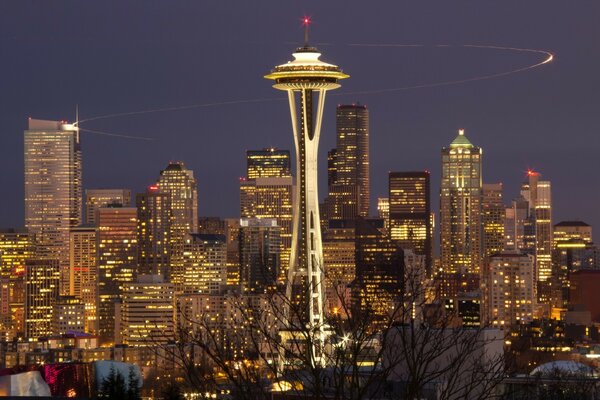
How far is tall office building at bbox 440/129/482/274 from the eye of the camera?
174 meters

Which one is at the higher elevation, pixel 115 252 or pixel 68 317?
pixel 115 252

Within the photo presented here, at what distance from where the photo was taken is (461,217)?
186875 mm

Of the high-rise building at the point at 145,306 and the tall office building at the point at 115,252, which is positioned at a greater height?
the tall office building at the point at 115,252

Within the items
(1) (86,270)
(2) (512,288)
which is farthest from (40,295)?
(2) (512,288)

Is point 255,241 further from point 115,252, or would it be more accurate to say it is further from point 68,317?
point 68,317

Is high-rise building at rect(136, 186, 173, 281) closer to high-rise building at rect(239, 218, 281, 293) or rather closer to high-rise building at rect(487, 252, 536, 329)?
high-rise building at rect(239, 218, 281, 293)

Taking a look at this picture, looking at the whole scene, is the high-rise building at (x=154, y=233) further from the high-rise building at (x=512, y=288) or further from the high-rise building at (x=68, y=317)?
the high-rise building at (x=512, y=288)

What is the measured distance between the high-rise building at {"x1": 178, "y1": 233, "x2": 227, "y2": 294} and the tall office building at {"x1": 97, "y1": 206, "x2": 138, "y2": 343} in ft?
15.5

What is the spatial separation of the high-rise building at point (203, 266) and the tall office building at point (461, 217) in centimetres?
2048

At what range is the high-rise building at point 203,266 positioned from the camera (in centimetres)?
15462

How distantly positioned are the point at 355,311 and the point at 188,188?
6150 inches

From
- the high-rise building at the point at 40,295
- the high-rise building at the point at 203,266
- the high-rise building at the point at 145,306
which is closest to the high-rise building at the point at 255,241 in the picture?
the high-rise building at the point at 203,266

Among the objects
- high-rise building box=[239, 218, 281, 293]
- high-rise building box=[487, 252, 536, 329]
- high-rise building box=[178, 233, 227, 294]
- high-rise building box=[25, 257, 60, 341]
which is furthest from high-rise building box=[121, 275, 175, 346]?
high-rise building box=[487, 252, 536, 329]

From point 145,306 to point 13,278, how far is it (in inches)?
853
